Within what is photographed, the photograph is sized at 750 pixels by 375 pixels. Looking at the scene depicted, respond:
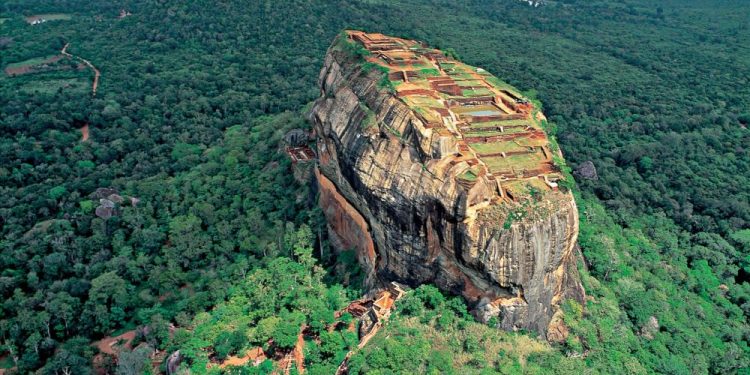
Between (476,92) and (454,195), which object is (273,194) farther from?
(454,195)

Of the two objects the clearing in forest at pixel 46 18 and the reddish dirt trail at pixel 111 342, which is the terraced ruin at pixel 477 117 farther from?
the clearing in forest at pixel 46 18

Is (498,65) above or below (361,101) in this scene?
below

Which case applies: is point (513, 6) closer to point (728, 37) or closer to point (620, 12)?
point (620, 12)

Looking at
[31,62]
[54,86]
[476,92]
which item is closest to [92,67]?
[54,86]

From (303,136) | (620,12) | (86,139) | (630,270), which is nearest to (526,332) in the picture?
(630,270)

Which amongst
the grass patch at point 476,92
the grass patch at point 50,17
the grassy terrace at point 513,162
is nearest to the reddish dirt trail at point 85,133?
the grass patch at point 50,17
